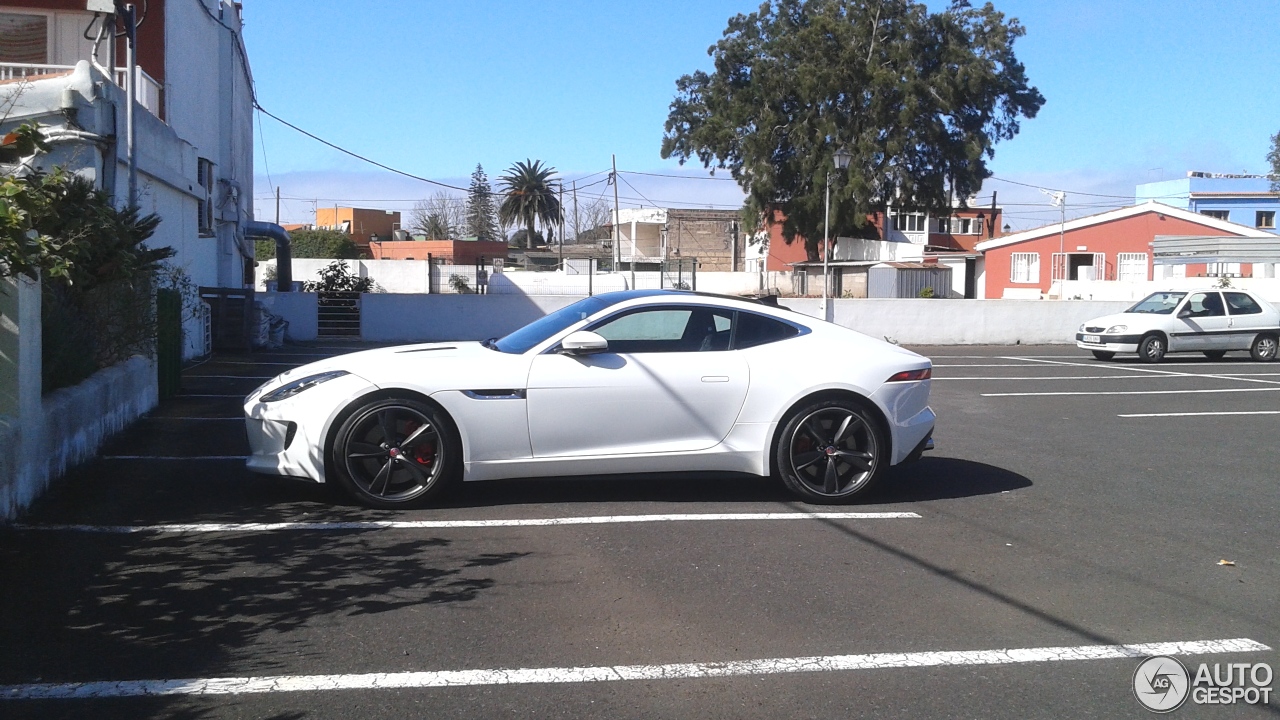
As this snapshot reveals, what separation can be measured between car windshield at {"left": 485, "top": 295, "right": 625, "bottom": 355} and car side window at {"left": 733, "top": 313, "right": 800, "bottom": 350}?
87cm

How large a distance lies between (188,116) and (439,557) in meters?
17.5

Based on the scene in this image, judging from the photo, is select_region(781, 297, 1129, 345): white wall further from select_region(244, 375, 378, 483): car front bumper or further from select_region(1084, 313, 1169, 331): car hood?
select_region(244, 375, 378, 483): car front bumper

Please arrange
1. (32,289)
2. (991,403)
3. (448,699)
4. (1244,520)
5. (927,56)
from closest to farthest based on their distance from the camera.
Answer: (448,699), (32,289), (1244,520), (991,403), (927,56)

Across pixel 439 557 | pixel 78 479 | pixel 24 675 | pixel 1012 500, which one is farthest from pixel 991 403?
pixel 24 675

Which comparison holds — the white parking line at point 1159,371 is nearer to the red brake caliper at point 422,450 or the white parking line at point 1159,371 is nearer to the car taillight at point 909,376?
the car taillight at point 909,376

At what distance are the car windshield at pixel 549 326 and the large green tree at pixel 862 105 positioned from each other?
3579cm

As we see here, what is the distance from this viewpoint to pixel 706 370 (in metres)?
7.02

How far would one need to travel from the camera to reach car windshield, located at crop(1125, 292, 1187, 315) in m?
21.3

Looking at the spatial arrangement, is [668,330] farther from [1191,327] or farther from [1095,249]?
[1095,249]

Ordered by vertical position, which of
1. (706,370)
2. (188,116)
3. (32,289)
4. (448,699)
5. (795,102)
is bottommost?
(448,699)

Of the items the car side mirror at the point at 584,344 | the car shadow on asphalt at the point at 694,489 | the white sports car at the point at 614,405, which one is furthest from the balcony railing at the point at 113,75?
the car side mirror at the point at 584,344

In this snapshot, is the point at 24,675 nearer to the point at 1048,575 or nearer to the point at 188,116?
the point at 1048,575

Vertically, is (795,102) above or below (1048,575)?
above

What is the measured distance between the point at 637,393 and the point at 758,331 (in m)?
1.05
